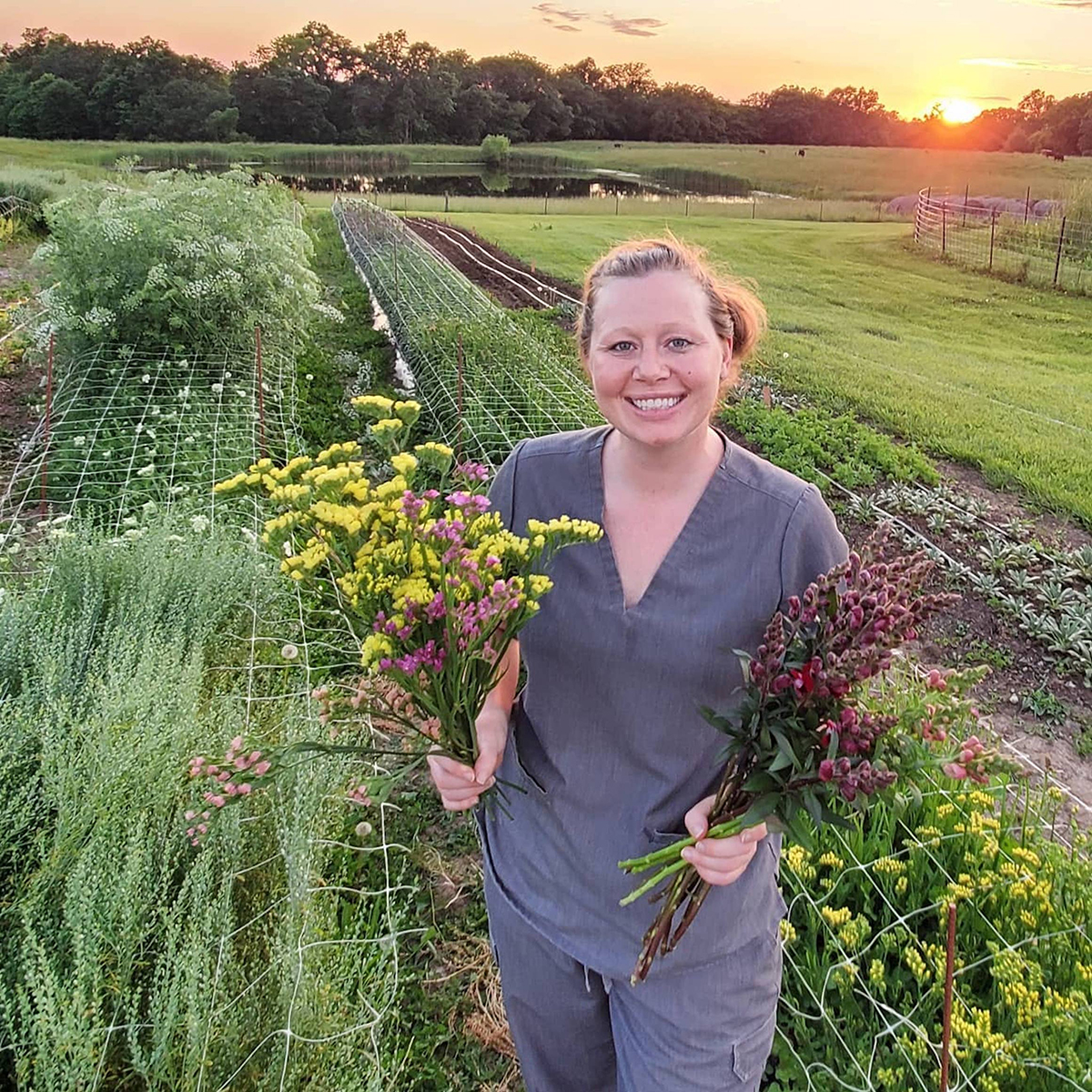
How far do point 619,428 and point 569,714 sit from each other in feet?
1.58

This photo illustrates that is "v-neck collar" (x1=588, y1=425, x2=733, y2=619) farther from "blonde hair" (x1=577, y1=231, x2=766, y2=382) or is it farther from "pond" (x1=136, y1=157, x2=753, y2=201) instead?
"pond" (x1=136, y1=157, x2=753, y2=201)

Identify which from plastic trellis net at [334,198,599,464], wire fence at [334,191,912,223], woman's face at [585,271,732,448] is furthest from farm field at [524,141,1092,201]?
woman's face at [585,271,732,448]

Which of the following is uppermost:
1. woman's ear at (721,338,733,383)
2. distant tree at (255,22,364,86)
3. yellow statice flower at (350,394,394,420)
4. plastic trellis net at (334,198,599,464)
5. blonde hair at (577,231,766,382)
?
distant tree at (255,22,364,86)

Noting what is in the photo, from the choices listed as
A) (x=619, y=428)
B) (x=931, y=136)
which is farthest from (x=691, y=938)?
(x=931, y=136)

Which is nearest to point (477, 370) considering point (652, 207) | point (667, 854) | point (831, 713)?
point (667, 854)

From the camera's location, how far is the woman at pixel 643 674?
4.42ft

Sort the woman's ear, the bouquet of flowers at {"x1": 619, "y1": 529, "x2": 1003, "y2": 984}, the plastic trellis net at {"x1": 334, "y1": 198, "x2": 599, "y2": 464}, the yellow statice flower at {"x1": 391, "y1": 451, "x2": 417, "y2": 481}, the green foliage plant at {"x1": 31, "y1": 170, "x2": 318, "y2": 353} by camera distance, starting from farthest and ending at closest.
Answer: the green foliage plant at {"x1": 31, "y1": 170, "x2": 318, "y2": 353}
the plastic trellis net at {"x1": 334, "y1": 198, "x2": 599, "y2": 464}
the woman's ear
the yellow statice flower at {"x1": 391, "y1": 451, "x2": 417, "y2": 481}
the bouquet of flowers at {"x1": 619, "y1": 529, "x2": 1003, "y2": 984}

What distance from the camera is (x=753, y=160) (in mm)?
48875

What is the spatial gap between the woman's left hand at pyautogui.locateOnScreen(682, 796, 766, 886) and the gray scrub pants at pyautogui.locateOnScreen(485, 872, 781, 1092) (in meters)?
0.28

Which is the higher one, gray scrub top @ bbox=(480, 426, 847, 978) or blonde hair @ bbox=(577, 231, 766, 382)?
blonde hair @ bbox=(577, 231, 766, 382)

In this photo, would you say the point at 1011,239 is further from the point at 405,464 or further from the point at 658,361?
the point at 405,464

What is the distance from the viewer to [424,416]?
6.90 metres

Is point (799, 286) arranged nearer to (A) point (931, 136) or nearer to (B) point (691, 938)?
(B) point (691, 938)

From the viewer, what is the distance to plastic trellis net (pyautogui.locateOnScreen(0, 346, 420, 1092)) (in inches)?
62.7
